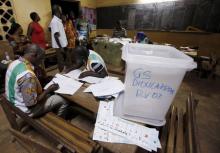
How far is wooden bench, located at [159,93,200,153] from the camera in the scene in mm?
806

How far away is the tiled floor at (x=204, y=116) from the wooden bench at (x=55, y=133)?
0.53m

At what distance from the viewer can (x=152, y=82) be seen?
2.02 feet

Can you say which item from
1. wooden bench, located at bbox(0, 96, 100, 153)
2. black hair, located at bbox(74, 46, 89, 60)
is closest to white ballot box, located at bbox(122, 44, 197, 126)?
wooden bench, located at bbox(0, 96, 100, 153)

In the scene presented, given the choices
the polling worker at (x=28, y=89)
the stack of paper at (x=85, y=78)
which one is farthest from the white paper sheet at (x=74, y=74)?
the polling worker at (x=28, y=89)

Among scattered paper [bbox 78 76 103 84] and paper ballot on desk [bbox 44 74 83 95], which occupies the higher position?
scattered paper [bbox 78 76 103 84]

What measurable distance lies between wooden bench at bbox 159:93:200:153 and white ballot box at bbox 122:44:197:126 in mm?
256

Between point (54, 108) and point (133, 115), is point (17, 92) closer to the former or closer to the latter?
point (54, 108)

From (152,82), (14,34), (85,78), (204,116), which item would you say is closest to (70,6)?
(14,34)

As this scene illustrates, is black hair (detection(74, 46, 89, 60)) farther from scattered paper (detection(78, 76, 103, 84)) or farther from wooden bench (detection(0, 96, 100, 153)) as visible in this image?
wooden bench (detection(0, 96, 100, 153))

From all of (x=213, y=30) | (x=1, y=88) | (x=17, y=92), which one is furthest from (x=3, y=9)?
(x=213, y=30)

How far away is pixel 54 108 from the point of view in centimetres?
134

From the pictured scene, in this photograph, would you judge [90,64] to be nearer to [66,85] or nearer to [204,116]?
[66,85]

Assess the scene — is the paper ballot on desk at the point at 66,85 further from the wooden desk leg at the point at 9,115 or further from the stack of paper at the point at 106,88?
the wooden desk leg at the point at 9,115

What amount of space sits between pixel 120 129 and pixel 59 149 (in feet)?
1.19
